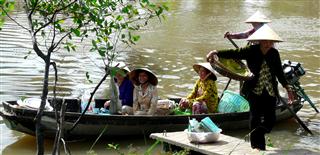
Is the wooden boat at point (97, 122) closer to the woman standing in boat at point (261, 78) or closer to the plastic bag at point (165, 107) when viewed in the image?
the plastic bag at point (165, 107)

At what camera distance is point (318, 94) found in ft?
38.4

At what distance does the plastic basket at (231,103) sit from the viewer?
28.5 ft

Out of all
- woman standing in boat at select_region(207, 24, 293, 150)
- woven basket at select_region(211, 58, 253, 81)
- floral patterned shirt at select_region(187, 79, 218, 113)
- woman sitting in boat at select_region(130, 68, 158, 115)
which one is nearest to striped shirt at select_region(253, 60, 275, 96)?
woman standing in boat at select_region(207, 24, 293, 150)

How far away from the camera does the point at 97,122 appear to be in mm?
7832

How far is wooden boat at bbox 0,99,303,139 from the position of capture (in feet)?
25.1

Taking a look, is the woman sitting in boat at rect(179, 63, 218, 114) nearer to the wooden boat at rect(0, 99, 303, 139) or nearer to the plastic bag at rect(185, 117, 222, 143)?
the wooden boat at rect(0, 99, 303, 139)

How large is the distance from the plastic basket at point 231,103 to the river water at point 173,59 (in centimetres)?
46

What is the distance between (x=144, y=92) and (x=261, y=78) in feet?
7.43

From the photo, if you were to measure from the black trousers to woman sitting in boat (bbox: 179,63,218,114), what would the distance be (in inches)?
65.4

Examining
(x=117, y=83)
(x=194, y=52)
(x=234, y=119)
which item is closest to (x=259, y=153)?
(x=234, y=119)

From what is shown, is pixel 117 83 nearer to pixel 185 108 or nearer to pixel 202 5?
pixel 185 108

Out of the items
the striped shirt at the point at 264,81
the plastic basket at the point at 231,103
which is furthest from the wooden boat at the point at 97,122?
the striped shirt at the point at 264,81

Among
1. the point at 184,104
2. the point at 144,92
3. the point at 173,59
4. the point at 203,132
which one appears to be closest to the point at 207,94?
the point at 184,104

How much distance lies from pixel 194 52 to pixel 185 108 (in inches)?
289
